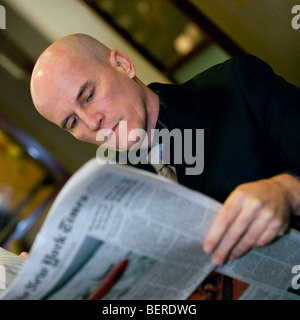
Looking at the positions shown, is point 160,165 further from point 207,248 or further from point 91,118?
point 207,248

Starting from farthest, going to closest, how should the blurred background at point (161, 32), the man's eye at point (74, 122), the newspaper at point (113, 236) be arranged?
the blurred background at point (161, 32) < the man's eye at point (74, 122) < the newspaper at point (113, 236)

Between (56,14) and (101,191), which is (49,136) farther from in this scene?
(101,191)

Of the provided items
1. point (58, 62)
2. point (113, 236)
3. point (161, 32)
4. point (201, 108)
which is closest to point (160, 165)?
point (201, 108)

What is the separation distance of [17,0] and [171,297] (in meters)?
1.75

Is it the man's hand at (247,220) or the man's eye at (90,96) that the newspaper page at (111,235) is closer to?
the man's hand at (247,220)

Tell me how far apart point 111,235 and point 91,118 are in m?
0.34

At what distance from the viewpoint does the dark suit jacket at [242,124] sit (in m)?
0.62

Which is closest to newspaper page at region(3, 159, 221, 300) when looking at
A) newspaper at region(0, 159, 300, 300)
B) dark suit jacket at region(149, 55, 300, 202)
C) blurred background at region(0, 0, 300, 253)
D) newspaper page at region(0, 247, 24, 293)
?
newspaper at region(0, 159, 300, 300)

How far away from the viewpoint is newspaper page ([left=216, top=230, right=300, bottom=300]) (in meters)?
0.47

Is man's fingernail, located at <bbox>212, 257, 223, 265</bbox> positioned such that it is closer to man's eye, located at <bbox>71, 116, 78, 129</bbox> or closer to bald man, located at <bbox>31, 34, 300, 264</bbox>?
bald man, located at <bbox>31, 34, 300, 264</bbox>

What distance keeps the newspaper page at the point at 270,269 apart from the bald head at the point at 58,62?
18.6 inches

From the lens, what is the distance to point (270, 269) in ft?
1.61

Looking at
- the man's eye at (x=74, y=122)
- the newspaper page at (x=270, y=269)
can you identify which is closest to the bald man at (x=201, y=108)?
the man's eye at (x=74, y=122)

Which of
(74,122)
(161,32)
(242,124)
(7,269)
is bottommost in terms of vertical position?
(7,269)
